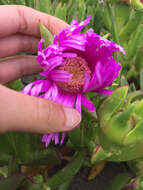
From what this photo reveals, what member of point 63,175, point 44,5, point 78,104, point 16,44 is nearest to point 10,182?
point 63,175

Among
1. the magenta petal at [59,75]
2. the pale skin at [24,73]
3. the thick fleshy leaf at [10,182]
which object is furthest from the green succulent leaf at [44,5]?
the thick fleshy leaf at [10,182]

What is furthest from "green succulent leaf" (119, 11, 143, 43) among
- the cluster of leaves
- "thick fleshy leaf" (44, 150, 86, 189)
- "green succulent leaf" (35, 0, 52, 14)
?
"thick fleshy leaf" (44, 150, 86, 189)

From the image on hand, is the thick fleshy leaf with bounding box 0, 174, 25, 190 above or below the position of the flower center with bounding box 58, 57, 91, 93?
below

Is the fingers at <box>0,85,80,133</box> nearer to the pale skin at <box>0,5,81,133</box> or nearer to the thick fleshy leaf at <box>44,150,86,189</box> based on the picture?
the pale skin at <box>0,5,81,133</box>

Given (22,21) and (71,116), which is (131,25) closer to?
(22,21)

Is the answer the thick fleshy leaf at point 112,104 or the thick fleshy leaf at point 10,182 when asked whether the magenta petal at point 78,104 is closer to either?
the thick fleshy leaf at point 112,104

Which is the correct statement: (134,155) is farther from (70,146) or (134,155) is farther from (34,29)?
(34,29)
